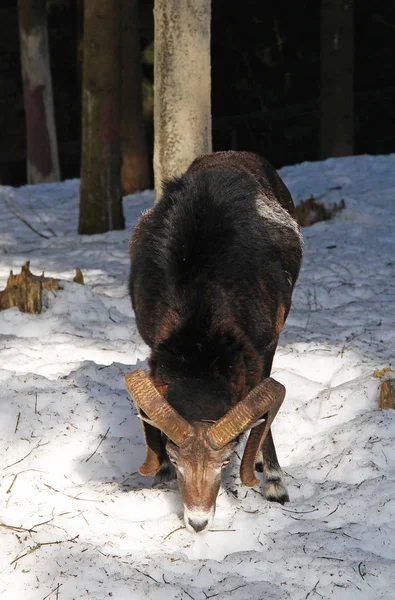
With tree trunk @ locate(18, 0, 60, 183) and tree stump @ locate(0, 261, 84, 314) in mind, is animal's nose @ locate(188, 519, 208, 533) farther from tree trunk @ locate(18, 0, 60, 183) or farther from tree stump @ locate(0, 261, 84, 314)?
tree trunk @ locate(18, 0, 60, 183)

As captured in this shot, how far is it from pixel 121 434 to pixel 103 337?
1.77 m

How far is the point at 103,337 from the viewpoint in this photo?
269 inches

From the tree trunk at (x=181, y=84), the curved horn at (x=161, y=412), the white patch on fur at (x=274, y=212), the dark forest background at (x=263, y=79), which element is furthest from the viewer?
the dark forest background at (x=263, y=79)

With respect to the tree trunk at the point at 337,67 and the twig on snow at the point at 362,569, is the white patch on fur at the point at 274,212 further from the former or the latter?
the tree trunk at the point at 337,67

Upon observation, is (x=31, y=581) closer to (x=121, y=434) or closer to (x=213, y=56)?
(x=121, y=434)

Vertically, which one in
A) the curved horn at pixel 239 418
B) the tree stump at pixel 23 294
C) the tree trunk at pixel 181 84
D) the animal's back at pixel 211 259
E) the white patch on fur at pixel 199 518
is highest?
the tree trunk at pixel 181 84

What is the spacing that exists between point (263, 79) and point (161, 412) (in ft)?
57.1

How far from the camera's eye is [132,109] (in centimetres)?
1388

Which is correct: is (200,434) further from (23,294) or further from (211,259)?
(23,294)

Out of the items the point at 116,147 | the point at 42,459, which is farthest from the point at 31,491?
the point at 116,147

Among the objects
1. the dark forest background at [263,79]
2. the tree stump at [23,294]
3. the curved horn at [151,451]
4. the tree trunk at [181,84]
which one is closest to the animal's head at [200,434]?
the curved horn at [151,451]

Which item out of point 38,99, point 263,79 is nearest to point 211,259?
point 38,99

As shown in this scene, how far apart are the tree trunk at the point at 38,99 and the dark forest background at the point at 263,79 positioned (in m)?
2.54

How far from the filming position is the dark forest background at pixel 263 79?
764 inches
